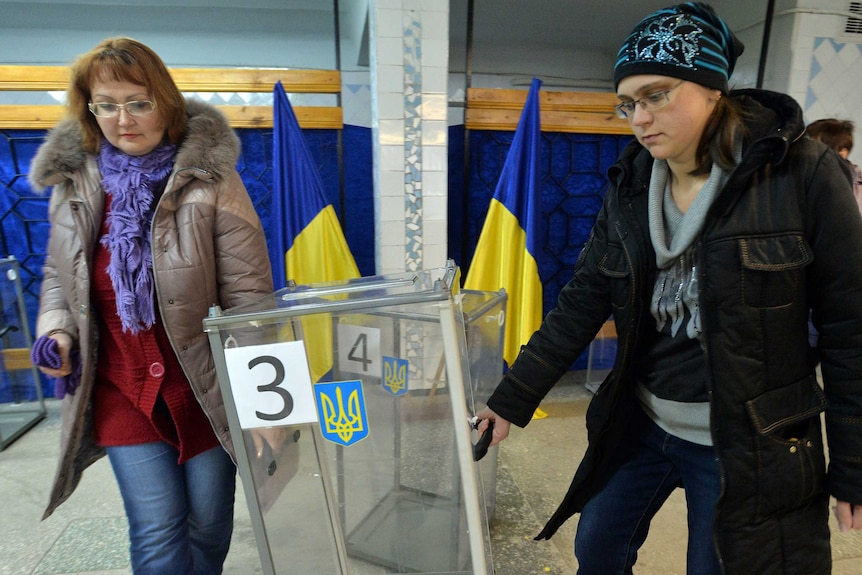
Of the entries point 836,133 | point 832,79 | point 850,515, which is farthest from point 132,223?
point 832,79

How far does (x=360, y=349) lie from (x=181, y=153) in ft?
2.24

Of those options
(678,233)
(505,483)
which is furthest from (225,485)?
(505,483)

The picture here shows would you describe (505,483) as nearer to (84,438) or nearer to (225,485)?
(225,485)

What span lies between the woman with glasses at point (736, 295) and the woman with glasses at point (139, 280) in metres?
0.90

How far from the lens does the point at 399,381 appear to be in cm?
85

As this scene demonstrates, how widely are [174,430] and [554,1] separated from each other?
14.3 ft

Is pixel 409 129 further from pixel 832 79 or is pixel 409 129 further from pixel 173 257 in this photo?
pixel 832 79

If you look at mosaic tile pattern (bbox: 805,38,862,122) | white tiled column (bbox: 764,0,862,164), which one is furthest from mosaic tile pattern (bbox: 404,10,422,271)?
mosaic tile pattern (bbox: 805,38,862,122)

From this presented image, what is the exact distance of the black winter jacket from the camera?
31.7 inches

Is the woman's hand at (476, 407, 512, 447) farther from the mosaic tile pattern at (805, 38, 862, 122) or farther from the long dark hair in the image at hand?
the mosaic tile pattern at (805, 38, 862, 122)

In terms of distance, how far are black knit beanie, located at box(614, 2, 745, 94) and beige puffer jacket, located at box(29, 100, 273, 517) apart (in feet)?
2.99

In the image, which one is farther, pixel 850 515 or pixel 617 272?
pixel 617 272

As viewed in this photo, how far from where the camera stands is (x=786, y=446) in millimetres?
862

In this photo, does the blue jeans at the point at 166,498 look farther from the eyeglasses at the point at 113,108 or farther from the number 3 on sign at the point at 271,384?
the eyeglasses at the point at 113,108
